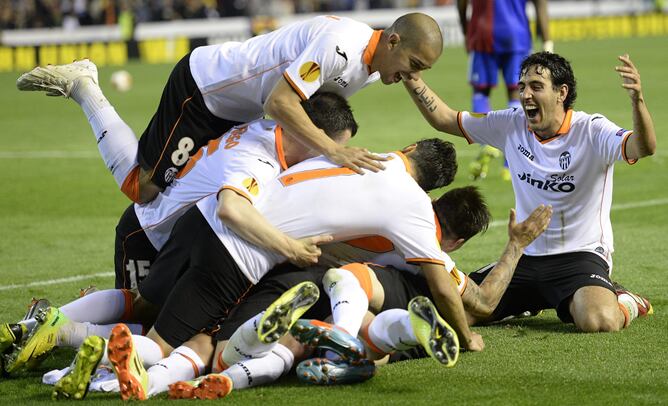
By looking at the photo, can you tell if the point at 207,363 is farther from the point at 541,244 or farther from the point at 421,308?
the point at 541,244

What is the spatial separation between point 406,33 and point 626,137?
4.89ft

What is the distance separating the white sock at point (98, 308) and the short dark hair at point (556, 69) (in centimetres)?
286

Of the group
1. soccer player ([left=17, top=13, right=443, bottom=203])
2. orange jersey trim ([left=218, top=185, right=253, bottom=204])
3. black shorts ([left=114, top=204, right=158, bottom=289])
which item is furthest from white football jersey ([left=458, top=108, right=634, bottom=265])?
black shorts ([left=114, top=204, right=158, bottom=289])

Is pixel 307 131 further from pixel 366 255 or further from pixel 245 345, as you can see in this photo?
pixel 245 345

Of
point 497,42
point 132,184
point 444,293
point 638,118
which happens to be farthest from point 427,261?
point 497,42

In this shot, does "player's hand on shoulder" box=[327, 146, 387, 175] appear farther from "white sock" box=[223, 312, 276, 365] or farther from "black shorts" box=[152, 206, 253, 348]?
"white sock" box=[223, 312, 276, 365]

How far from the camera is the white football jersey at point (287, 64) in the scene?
6.58 metres

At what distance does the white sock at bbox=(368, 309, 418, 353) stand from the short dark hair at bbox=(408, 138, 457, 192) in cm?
85

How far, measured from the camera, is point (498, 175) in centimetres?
1377

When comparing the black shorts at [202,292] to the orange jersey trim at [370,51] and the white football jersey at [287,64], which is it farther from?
the orange jersey trim at [370,51]

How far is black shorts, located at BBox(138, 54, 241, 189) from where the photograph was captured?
7.41 m

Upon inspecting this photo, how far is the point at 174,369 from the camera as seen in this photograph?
5.59 metres

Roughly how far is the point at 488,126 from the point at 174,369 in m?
3.10

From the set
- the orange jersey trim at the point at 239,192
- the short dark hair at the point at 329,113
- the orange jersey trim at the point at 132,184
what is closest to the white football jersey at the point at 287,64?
the short dark hair at the point at 329,113
